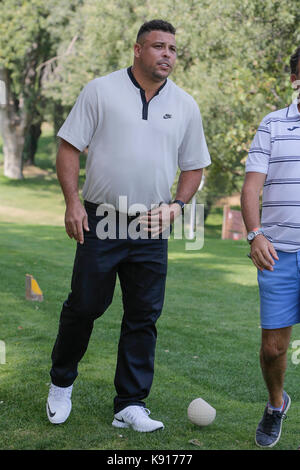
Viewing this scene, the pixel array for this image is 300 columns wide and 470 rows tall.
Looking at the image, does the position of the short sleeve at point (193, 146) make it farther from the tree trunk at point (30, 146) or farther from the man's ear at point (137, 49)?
the tree trunk at point (30, 146)

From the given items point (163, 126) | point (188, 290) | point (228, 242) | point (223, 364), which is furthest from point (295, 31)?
point (163, 126)

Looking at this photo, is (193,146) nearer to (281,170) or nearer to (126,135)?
(126,135)

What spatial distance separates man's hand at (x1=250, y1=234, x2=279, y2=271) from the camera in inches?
135

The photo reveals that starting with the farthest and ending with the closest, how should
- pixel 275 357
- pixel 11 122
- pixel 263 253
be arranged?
1. pixel 11 122
2. pixel 275 357
3. pixel 263 253

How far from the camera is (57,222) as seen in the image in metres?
26.6

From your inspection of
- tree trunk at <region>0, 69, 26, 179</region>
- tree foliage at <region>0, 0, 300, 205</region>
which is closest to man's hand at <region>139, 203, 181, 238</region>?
tree foliage at <region>0, 0, 300, 205</region>

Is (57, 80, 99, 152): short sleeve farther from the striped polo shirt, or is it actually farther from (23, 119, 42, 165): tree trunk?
(23, 119, 42, 165): tree trunk

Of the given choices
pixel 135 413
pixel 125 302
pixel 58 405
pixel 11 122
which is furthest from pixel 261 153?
pixel 11 122

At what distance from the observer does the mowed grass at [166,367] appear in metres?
3.86

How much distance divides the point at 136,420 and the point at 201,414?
376 millimetres

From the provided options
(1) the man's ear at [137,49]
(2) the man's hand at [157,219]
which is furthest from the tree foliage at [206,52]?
(2) the man's hand at [157,219]

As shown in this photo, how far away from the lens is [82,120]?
370cm

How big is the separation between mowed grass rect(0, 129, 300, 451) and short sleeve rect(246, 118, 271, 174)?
152cm

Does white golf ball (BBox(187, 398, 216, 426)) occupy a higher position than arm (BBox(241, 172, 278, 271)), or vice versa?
arm (BBox(241, 172, 278, 271))
